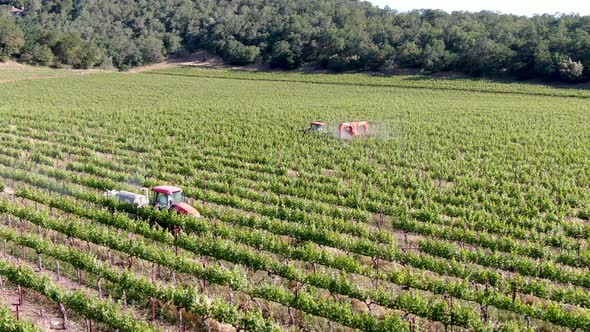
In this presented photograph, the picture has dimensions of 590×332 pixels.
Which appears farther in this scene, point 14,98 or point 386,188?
point 14,98

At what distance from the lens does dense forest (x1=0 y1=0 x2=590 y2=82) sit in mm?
78062

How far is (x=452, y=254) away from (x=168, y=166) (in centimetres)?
1575

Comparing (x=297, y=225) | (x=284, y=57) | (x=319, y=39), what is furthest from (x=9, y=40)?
(x=297, y=225)

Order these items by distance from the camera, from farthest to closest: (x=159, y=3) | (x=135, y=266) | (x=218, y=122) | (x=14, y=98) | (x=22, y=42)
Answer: (x=159, y=3) → (x=22, y=42) → (x=14, y=98) → (x=218, y=122) → (x=135, y=266)

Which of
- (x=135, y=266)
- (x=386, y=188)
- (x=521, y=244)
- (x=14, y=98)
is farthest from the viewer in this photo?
(x=14, y=98)

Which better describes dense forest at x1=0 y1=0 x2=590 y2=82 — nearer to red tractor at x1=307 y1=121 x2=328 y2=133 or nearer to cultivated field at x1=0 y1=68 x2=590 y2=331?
cultivated field at x1=0 y1=68 x2=590 y2=331

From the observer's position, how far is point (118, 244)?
47.9ft

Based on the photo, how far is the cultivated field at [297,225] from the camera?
11828mm

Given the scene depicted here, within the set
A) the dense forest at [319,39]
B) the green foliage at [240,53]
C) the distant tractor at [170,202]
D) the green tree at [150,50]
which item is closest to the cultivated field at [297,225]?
the distant tractor at [170,202]

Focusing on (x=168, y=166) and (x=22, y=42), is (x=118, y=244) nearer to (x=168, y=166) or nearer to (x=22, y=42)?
(x=168, y=166)

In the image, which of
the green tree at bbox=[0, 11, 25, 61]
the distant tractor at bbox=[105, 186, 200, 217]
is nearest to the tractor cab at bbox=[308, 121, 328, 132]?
the distant tractor at bbox=[105, 186, 200, 217]

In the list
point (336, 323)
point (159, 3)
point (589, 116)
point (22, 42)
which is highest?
point (159, 3)

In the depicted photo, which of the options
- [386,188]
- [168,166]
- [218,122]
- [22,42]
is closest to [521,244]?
[386,188]

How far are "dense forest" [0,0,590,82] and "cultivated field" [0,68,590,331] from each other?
129 feet
